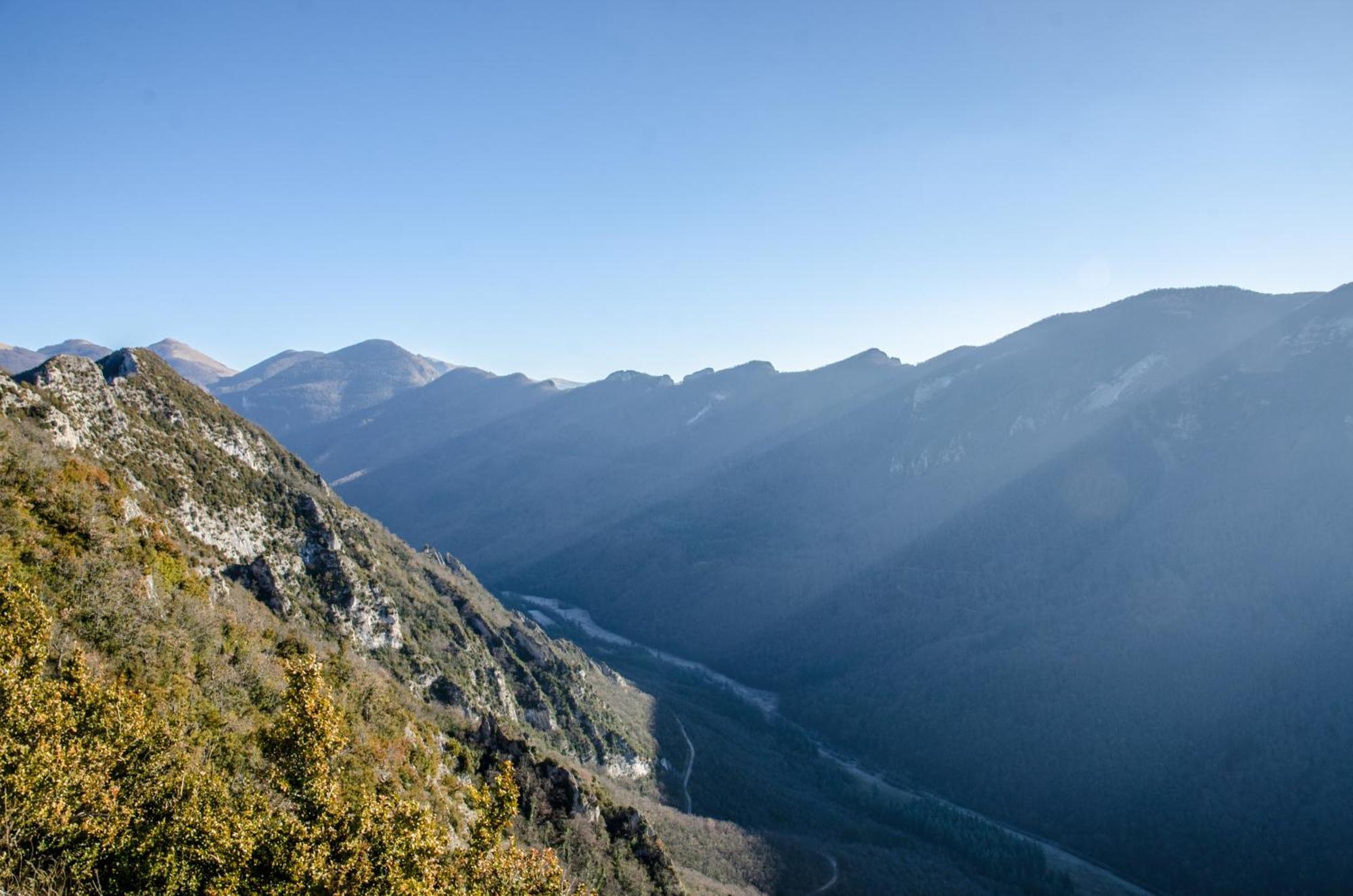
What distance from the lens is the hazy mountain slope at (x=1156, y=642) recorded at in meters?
104

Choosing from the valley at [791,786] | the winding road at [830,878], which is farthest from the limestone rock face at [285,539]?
the winding road at [830,878]

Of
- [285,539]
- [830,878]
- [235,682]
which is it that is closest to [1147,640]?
[830,878]

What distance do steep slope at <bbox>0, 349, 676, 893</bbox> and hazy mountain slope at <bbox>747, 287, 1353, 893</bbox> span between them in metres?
78.8

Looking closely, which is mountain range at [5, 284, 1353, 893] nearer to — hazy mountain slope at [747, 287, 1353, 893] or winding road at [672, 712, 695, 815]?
hazy mountain slope at [747, 287, 1353, 893]

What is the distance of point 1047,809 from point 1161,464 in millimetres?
112619

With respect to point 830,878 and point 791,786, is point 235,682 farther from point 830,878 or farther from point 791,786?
point 791,786

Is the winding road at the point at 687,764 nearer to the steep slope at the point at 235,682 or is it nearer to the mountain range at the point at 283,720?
the mountain range at the point at 283,720

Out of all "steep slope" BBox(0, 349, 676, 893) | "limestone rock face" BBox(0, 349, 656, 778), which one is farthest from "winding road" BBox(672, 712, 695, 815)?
"steep slope" BBox(0, 349, 676, 893)

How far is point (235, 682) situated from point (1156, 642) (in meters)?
157

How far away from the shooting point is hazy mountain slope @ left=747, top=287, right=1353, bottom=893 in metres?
104

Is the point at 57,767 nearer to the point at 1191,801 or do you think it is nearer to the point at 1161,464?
the point at 1191,801

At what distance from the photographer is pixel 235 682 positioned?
32562 millimetres

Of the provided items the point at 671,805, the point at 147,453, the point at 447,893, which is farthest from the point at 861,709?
the point at 447,893

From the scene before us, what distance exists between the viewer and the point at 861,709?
14688cm
